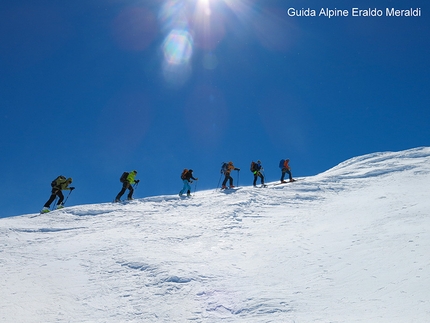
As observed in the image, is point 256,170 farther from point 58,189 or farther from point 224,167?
point 58,189

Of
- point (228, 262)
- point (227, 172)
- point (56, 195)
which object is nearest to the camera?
point (228, 262)

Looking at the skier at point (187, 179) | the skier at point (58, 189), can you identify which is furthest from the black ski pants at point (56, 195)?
the skier at point (187, 179)

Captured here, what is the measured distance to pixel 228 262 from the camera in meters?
8.80

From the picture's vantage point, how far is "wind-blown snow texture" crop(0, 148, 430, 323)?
645 cm

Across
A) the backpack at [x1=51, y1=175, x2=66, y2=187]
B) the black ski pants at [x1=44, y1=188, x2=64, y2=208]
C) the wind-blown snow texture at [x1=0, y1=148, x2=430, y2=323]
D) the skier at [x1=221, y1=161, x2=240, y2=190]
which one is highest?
the skier at [x1=221, y1=161, x2=240, y2=190]

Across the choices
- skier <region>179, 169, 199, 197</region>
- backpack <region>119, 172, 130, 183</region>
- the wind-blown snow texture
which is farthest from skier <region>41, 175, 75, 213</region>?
skier <region>179, 169, 199, 197</region>

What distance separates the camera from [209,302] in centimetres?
680

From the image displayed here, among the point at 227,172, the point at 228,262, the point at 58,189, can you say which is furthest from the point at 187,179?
the point at 228,262

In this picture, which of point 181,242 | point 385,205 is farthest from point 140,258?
point 385,205

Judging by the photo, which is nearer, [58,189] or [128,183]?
[58,189]

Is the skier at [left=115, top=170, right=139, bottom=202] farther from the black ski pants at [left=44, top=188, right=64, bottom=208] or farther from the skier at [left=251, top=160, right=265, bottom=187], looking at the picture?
the skier at [left=251, top=160, right=265, bottom=187]

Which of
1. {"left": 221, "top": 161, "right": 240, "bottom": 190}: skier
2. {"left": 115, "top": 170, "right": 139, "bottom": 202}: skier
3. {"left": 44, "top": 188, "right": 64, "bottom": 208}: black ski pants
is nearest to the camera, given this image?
{"left": 44, "top": 188, "right": 64, "bottom": 208}: black ski pants

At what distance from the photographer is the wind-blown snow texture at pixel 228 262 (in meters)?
6.45

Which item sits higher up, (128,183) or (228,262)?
(128,183)
